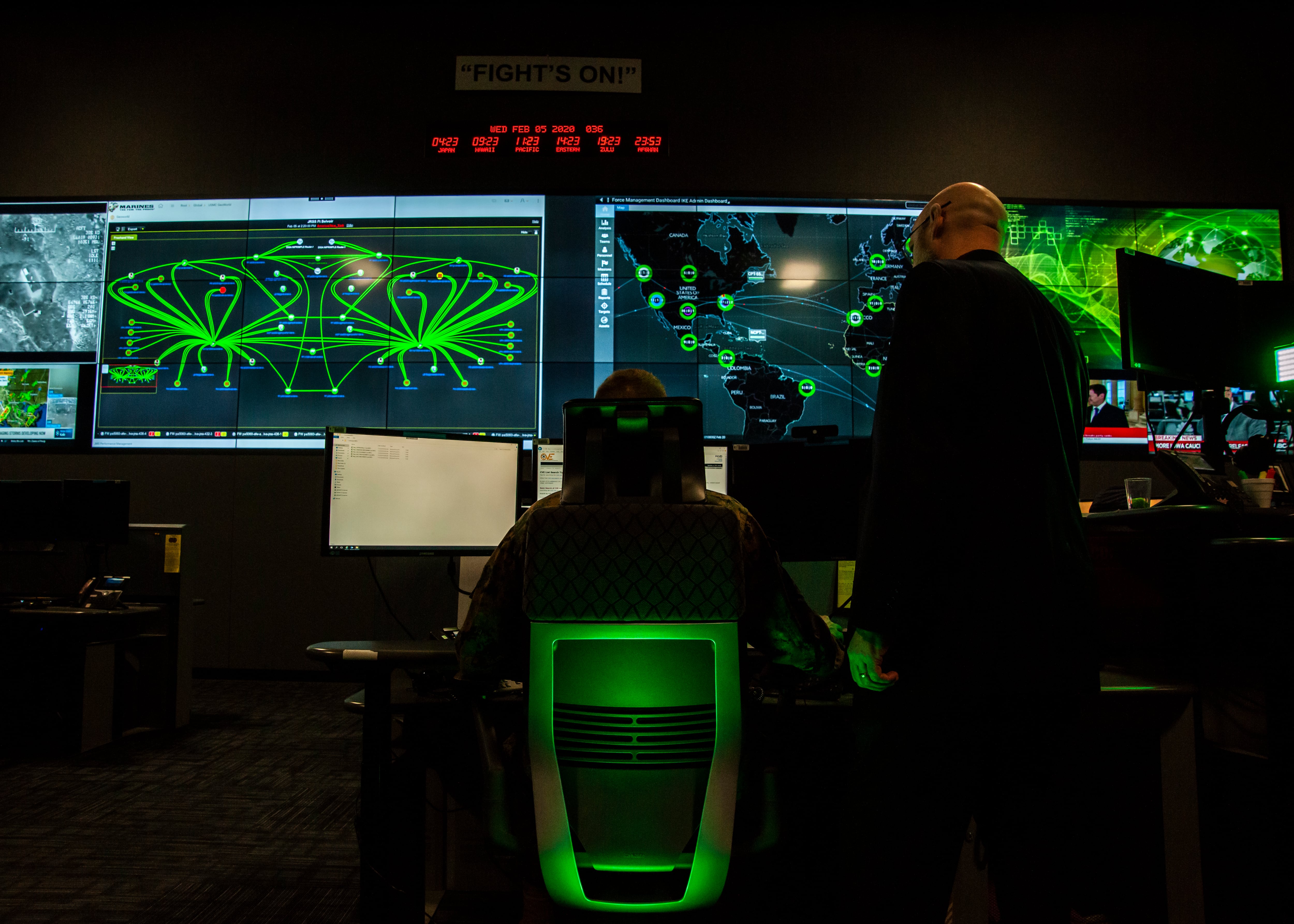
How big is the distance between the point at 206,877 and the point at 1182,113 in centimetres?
595

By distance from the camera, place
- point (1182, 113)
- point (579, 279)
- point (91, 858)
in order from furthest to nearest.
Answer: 1. point (1182, 113)
2. point (579, 279)
3. point (91, 858)

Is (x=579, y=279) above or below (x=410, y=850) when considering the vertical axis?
above

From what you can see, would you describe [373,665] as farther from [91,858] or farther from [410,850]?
[91,858]

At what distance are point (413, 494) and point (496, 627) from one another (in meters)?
0.98

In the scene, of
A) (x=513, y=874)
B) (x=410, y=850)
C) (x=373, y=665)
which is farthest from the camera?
(x=410, y=850)

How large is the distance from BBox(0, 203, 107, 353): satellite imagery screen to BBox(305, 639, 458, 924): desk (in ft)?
12.9

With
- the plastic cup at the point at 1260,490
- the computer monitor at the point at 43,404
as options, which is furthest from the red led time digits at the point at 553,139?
the plastic cup at the point at 1260,490

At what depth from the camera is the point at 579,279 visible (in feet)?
13.2

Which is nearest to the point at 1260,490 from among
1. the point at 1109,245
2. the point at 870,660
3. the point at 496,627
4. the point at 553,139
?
the point at 870,660

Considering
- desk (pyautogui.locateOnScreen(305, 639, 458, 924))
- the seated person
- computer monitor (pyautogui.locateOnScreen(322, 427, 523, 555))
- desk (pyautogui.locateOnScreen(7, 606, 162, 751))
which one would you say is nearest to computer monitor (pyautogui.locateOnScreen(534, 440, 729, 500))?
computer monitor (pyautogui.locateOnScreen(322, 427, 523, 555))

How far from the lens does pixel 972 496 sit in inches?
38.1

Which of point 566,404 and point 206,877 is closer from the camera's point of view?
point 566,404

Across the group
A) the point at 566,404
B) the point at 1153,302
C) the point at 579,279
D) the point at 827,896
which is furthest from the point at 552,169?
the point at 827,896

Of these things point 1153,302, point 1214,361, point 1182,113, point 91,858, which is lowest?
point 91,858
